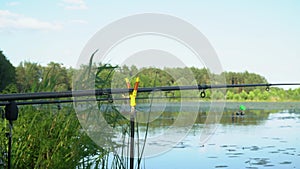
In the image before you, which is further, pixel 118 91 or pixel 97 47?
pixel 97 47

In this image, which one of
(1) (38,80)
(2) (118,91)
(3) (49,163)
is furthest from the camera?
(1) (38,80)

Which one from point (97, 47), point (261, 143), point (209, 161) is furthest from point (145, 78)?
point (261, 143)

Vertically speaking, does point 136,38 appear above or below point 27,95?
above

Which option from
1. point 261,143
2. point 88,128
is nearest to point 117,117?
point 88,128

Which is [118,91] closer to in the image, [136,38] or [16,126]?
[136,38]

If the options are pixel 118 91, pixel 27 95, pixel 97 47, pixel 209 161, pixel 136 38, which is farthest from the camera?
pixel 209 161

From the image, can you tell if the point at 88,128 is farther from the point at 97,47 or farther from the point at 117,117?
the point at 97,47

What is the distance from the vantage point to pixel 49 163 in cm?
285

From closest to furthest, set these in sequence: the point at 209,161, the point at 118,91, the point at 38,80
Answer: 1. the point at 118,91
2. the point at 38,80
3. the point at 209,161

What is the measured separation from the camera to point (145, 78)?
10.7 ft

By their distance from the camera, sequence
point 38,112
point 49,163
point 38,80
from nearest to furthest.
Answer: point 49,163
point 38,112
point 38,80

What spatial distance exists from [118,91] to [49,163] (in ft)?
3.47

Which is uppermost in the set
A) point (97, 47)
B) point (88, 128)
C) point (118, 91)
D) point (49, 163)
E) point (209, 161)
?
point (97, 47)

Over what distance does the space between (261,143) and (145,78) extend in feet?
17.9
